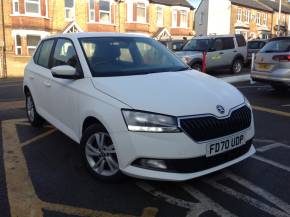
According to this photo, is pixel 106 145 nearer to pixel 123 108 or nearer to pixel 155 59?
pixel 123 108

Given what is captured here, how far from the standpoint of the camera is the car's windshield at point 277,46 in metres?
9.36

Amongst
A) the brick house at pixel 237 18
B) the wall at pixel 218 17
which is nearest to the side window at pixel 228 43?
the brick house at pixel 237 18

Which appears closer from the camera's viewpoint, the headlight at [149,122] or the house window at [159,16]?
the headlight at [149,122]

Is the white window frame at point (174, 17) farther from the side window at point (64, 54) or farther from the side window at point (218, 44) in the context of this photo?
the side window at point (64, 54)

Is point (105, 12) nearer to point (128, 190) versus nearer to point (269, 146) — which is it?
point (269, 146)

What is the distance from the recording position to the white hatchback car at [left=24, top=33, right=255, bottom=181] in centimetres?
359

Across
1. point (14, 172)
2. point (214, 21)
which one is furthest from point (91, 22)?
point (14, 172)

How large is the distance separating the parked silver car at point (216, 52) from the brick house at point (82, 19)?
1151 centimetres

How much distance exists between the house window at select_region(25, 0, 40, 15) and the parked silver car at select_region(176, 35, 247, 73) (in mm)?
13812

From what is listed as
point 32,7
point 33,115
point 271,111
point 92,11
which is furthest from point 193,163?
point 92,11

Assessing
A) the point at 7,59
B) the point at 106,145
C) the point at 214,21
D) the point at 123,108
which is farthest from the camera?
the point at 214,21

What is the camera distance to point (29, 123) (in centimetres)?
700

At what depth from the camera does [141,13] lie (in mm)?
32562

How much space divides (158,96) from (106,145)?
82cm
